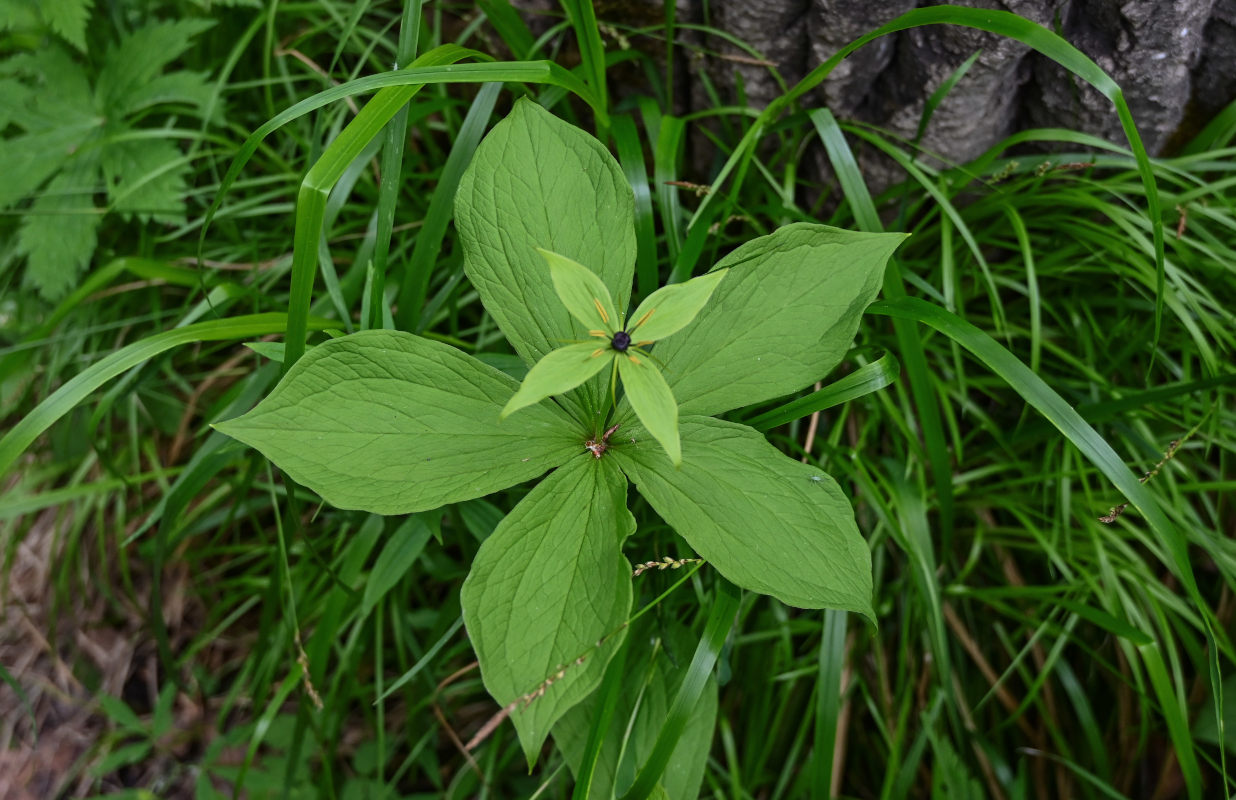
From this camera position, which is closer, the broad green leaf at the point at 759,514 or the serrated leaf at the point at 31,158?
the broad green leaf at the point at 759,514

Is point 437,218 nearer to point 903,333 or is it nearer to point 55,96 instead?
point 903,333

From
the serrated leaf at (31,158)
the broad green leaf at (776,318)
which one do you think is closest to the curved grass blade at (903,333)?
the broad green leaf at (776,318)

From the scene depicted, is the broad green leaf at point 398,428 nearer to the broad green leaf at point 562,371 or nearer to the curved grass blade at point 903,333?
the broad green leaf at point 562,371

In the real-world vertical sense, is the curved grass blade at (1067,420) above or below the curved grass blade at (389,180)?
below

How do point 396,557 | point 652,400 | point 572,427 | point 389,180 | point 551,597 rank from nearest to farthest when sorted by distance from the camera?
1. point 652,400
2. point 551,597
3. point 572,427
4. point 389,180
5. point 396,557

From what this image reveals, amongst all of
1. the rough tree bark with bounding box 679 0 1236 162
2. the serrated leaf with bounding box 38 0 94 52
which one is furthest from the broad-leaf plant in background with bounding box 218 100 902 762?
the serrated leaf with bounding box 38 0 94 52

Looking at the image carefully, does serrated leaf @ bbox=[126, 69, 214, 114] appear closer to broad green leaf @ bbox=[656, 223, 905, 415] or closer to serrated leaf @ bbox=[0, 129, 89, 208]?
serrated leaf @ bbox=[0, 129, 89, 208]

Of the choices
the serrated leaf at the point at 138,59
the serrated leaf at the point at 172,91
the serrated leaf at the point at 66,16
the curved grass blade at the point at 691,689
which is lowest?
the curved grass blade at the point at 691,689

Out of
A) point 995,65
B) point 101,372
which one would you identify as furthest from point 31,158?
point 995,65
